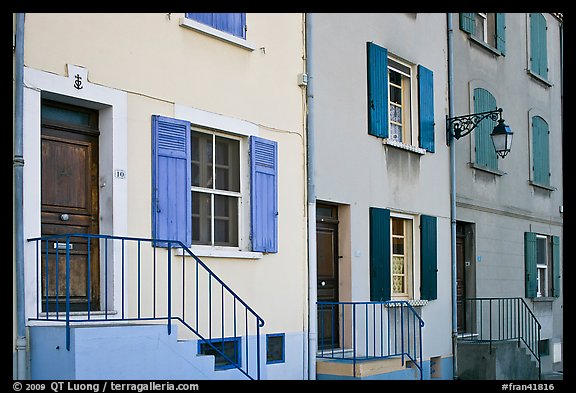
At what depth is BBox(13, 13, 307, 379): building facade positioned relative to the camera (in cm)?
725

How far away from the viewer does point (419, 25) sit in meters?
13.6

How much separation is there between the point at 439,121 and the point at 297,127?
13.7 feet

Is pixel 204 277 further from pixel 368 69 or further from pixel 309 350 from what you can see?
pixel 368 69

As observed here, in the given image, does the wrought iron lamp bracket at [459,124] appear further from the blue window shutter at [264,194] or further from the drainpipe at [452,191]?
the blue window shutter at [264,194]

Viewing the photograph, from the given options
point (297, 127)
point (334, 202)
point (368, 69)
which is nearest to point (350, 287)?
point (334, 202)

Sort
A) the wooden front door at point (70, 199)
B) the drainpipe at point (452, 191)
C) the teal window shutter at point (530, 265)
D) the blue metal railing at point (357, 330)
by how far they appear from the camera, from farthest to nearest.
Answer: the teal window shutter at point (530, 265), the drainpipe at point (452, 191), the blue metal railing at point (357, 330), the wooden front door at point (70, 199)

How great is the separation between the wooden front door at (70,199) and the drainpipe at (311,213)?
128 inches

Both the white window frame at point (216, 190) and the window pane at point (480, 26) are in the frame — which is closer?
the white window frame at point (216, 190)

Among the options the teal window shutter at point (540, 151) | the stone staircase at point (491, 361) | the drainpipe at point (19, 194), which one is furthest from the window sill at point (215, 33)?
the teal window shutter at point (540, 151)

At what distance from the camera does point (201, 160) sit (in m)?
9.34

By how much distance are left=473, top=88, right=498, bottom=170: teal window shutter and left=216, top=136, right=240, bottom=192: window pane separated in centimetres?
670

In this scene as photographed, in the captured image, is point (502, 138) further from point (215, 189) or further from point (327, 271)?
point (215, 189)

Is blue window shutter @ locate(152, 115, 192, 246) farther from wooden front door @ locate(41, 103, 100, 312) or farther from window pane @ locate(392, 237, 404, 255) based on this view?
window pane @ locate(392, 237, 404, 255)

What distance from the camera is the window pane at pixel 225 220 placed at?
9.48m
